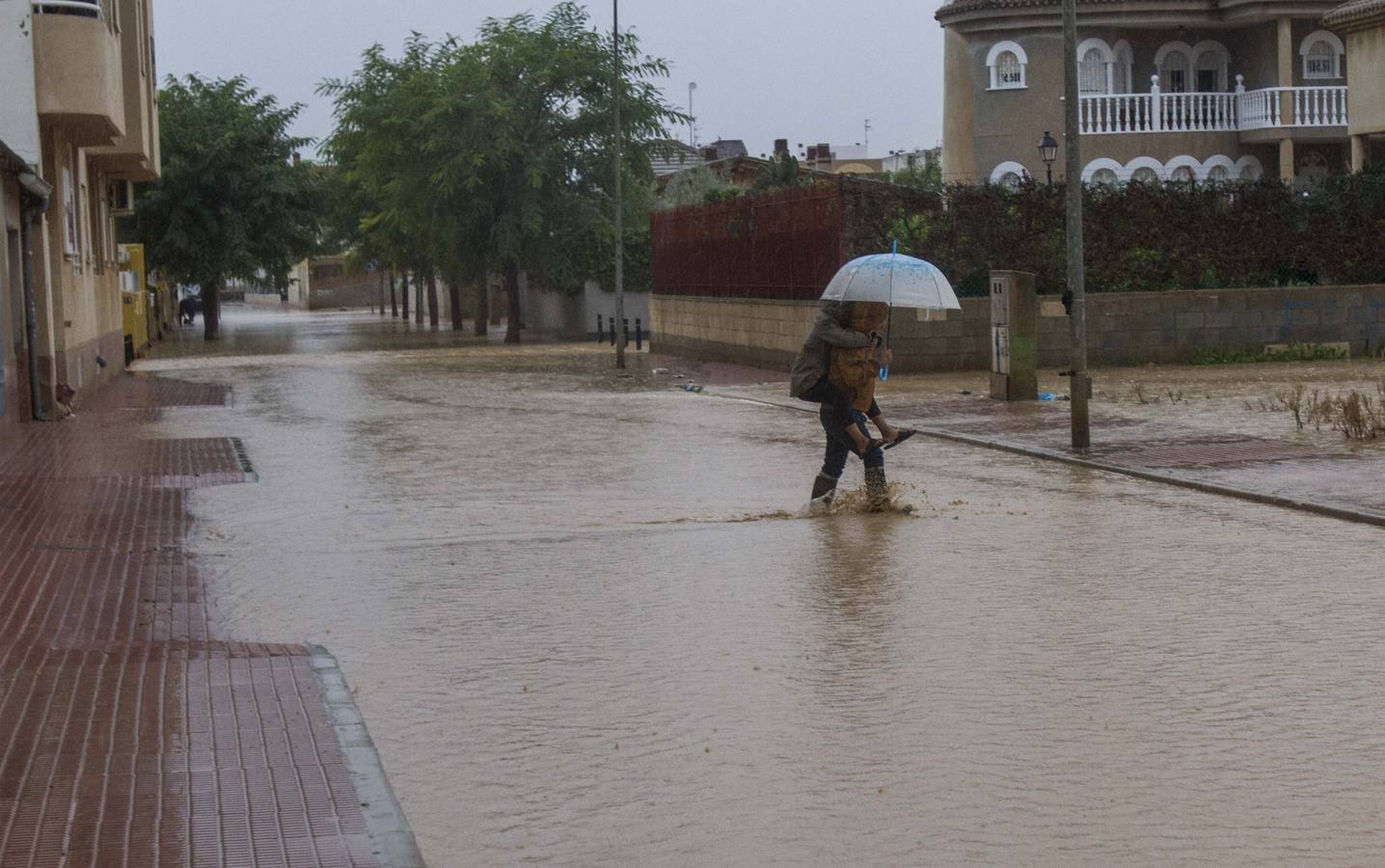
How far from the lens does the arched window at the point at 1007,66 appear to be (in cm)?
4247

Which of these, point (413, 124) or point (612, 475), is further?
point (413, 124)

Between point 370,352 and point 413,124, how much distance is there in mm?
7352

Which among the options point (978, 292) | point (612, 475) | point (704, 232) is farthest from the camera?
point (704, 232)

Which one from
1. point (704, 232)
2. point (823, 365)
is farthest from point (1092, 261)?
point (823, 365)

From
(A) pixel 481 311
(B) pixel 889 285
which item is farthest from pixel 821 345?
(A) pixel 481 311

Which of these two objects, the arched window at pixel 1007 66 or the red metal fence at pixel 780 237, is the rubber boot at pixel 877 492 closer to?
the red metal fence at pixel 780 237

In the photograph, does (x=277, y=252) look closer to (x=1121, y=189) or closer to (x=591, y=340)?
(x=591, y=340)

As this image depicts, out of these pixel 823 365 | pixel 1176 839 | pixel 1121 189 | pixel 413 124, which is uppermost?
pixel 413 124

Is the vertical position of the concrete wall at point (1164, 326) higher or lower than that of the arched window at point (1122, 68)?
lower

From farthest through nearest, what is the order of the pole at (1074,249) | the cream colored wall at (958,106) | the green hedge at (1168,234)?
the cream colored wall at (958,106), the green hedge at (1168,234), the pole at (1074,249)

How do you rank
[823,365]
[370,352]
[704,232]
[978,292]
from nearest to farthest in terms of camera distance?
[823,365]
[978,292]
[704,232]
[370,352]

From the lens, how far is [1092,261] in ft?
96.0

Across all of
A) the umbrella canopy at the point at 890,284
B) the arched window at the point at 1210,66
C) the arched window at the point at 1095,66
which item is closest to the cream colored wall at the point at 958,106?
the arched window at the point at 1095,66

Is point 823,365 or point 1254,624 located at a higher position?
point 823,365
